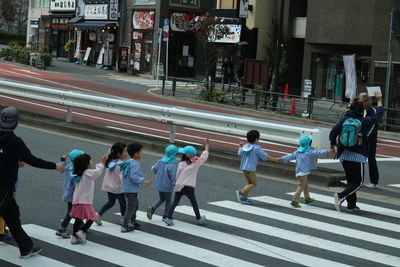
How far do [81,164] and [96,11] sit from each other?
169 feet

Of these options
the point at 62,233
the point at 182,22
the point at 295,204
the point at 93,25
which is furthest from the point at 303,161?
the point at 93,25

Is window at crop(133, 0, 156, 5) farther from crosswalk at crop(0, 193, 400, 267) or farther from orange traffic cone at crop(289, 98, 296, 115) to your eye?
crosswalk at crop(0, 193, 400, 267)

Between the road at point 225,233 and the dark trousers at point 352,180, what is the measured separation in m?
0.27

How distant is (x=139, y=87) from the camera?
39750 millimetres

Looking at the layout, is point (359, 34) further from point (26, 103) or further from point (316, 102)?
point (26, 103)

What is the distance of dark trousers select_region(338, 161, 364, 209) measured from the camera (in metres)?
10.8

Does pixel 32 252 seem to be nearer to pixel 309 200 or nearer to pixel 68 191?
pixel 68 191

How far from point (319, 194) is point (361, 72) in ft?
88.7

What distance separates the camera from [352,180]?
35.6 feet

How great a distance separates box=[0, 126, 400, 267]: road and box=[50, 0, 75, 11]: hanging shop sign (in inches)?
2041

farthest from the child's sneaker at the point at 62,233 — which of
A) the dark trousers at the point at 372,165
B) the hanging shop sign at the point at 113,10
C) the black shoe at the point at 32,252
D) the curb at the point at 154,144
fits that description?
the hanging shop sign at the point at 113,10

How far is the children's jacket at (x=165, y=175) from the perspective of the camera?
9.25 meters

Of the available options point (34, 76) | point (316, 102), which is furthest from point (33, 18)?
point (316, 102)

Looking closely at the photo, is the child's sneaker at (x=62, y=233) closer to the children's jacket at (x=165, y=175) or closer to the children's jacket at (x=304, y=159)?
the children's jacket at (x=165, y=175)
